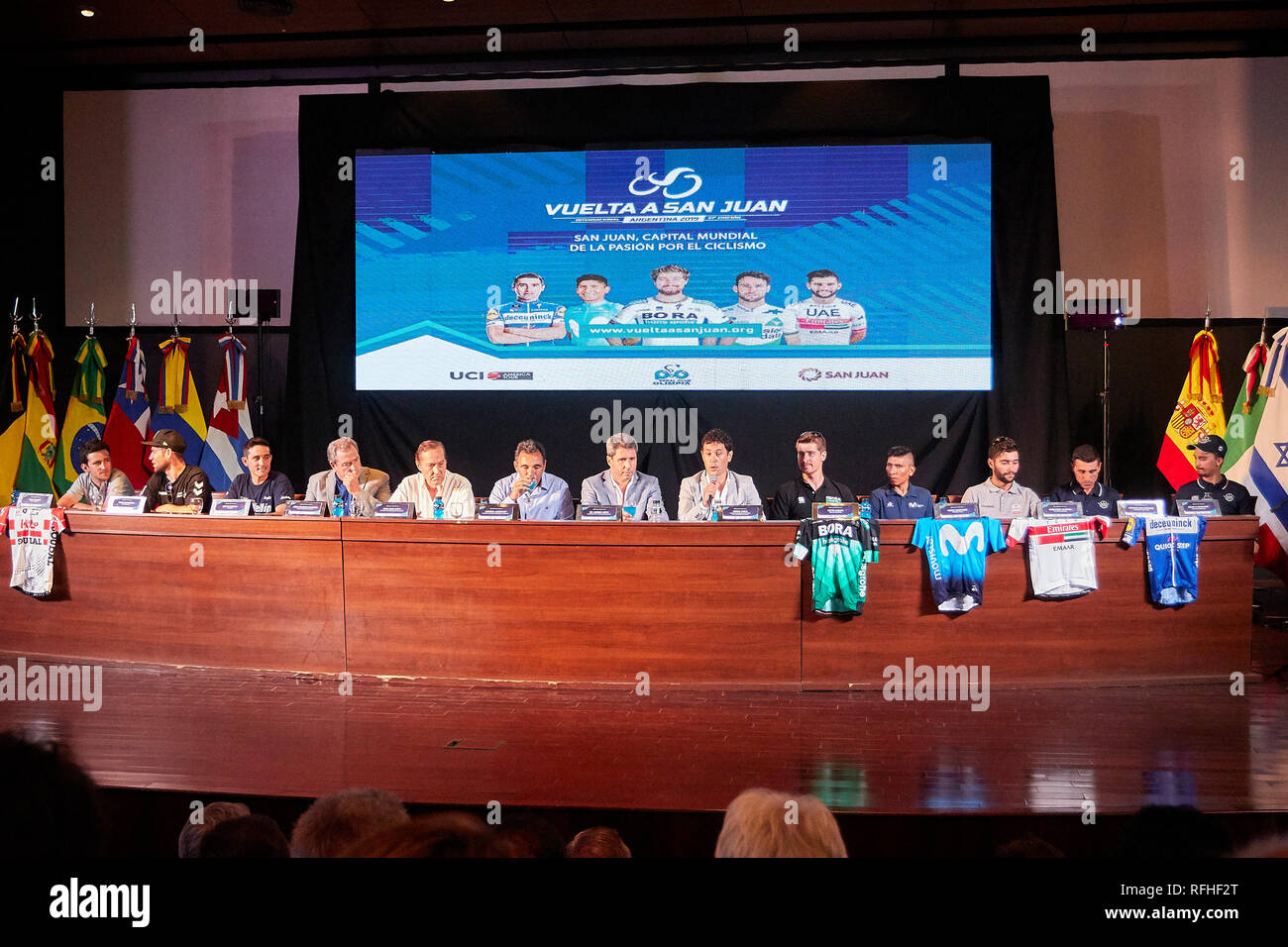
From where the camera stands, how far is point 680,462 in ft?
24.6

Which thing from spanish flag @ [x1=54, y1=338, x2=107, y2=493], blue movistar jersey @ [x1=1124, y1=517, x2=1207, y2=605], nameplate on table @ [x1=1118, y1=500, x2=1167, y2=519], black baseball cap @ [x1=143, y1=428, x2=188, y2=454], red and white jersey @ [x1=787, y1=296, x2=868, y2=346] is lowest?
blue movistar jersey @ [x1=1124, y1=517, x2=1207, y2=605]

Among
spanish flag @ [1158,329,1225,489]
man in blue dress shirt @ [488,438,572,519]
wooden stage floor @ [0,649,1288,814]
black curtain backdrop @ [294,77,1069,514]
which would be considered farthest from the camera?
black curtain backdrop @ [294,77,1069,514]

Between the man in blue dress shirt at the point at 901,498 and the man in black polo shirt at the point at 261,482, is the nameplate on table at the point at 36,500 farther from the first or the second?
the man in blue dress shirt at the point at 901,498

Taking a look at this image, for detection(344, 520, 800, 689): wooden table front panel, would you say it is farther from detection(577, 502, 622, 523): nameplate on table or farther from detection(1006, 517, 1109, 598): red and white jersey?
detection(1006, 517, 1109, 598): red and white jersey

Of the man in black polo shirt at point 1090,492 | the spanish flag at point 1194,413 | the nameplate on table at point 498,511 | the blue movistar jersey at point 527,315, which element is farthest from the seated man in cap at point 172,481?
the spanish flag at point 1194,413

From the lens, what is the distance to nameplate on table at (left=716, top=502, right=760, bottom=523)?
4832 millimetres

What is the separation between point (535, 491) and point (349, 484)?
3.29ft

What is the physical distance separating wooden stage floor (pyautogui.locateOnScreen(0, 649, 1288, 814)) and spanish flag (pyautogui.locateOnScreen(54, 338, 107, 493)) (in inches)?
135

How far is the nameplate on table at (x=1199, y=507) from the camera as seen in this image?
4840 mm

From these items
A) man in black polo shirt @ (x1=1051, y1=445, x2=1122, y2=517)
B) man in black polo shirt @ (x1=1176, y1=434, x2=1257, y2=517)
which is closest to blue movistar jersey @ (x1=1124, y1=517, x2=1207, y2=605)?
man in black polo shirt @ (x1=1051, y1=445, x2=1122, y2=517)

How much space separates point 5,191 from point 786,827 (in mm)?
8841

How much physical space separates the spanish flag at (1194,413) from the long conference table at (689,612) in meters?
2.33

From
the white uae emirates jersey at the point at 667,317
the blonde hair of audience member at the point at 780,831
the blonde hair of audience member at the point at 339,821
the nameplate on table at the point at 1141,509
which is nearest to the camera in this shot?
the blonde hair of audience member at the point at 780,831

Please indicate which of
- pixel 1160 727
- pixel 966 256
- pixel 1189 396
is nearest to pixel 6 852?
pixel 1160 727
